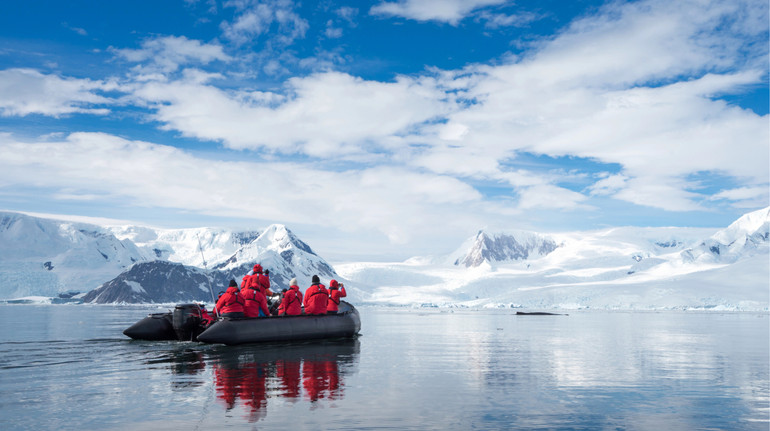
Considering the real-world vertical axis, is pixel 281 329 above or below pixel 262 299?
below

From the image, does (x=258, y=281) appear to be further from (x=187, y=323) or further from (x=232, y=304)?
(x=187, y=323)

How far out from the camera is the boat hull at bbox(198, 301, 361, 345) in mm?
20828

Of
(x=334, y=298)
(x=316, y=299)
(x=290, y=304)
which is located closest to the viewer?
(x=290, y=304)

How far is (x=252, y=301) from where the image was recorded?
2217 centimetres

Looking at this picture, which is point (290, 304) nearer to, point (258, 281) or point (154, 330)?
point (258, 281)

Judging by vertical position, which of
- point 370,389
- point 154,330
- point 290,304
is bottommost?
point 370,389

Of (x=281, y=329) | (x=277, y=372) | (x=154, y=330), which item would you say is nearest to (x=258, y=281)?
(x=281, y=329)

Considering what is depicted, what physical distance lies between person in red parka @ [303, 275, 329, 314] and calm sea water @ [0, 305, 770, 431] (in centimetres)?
334

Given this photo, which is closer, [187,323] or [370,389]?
[370,389]

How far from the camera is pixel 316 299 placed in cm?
2492

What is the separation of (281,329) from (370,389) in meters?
10.3

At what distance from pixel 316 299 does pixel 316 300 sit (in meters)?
0.04

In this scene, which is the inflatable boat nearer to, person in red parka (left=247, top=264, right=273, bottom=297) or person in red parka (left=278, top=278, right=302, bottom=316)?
person in red parka (left=278, top=278, right=302, bottom=316)

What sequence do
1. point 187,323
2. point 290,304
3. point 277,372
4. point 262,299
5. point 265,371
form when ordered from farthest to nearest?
point 290,304, point 187,323, point 262,299, point 265,371, point 277,372
